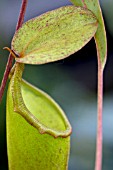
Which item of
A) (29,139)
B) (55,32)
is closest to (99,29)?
A: (55,32)

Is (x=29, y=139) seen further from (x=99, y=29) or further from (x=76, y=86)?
(x=76, y=86)

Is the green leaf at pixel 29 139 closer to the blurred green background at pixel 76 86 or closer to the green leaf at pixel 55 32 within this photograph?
the green leaf at pixel 55 32

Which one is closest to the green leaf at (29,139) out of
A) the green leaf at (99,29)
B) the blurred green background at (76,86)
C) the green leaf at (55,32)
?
the green leaf at (55,32)

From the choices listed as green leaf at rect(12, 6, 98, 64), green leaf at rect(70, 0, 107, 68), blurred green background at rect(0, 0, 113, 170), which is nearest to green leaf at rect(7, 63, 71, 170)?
green leaf at rect(12, 6, 98, 64)

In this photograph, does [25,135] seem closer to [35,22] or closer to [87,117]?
[35,22]

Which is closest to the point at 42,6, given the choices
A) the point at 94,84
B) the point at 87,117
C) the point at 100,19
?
the point at 94,84
